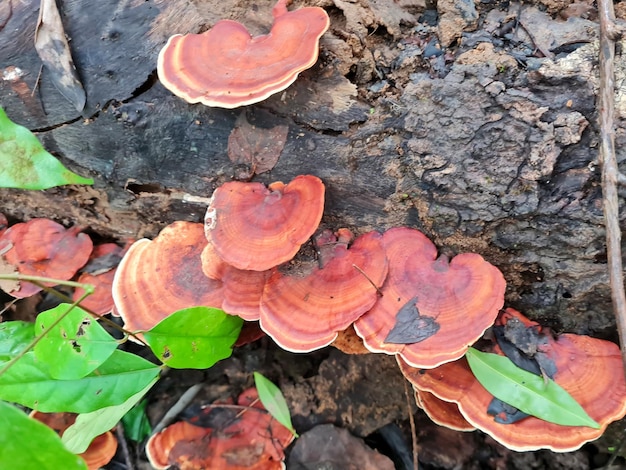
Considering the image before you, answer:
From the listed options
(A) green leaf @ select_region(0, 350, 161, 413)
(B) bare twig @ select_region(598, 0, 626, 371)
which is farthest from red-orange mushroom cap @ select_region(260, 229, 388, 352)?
(B) bare twig @ select_region(598, 0, 626, 371)

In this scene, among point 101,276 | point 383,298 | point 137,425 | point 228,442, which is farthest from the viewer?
point 137,425

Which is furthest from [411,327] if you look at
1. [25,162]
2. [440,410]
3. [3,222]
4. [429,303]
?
[3,222]

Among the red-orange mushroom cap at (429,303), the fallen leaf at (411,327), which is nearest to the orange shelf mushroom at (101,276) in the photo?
the red-orange mushroom cap at (429,303)

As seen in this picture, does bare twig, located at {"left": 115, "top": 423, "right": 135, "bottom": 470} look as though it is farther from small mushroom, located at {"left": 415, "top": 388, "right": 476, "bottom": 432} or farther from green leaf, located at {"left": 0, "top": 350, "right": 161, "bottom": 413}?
small mushroom, located at {"left": 415, "top": 388, "right": 476, "bottom": 432}

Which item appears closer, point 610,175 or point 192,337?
point 610,175

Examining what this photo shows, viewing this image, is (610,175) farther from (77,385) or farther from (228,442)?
(228,442)

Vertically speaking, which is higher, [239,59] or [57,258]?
[239,59]

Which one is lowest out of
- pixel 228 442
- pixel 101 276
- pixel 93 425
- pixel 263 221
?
pixel 228 442
